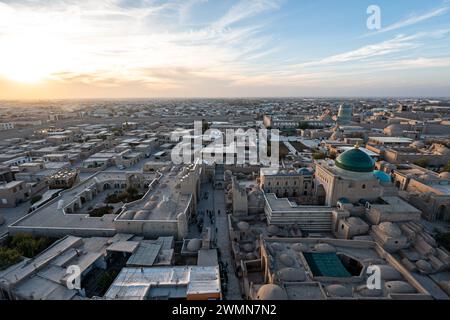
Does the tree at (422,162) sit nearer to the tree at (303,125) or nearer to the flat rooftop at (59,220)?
the tree at (303,125)

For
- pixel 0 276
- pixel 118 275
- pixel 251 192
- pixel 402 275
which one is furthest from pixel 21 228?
pixel 402 275

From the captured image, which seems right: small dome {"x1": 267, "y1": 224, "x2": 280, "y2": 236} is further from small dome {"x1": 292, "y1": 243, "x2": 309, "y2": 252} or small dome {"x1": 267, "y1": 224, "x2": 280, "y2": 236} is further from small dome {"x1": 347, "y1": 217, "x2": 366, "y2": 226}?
small dome {"x1": 347, "y1": 217, "x2": 366, "y2": 226}

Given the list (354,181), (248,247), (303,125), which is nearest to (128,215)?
(248,247)

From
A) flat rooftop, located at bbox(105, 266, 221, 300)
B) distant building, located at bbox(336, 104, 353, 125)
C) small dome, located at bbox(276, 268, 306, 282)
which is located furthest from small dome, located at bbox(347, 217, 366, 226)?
distant building, located at bbox(336, 104, 353, 125)

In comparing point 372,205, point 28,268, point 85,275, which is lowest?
point 85,275
